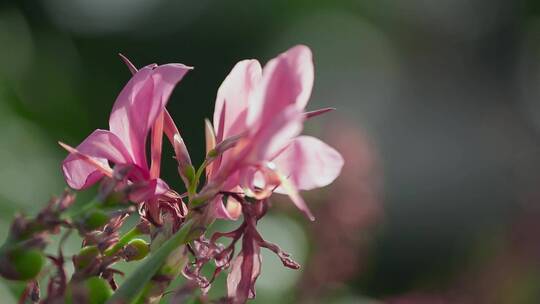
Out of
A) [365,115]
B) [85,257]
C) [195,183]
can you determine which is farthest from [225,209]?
[365,115]

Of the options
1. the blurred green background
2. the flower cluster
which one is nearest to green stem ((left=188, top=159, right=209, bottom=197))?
the flower cluster

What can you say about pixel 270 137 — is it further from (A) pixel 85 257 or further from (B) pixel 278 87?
(A) pixel 85 257

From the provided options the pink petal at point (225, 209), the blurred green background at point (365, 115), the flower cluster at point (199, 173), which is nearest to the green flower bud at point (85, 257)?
the flower cluster at point (199, 173)

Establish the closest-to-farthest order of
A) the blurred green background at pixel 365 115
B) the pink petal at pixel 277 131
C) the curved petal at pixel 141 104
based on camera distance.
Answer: the pink petal at pixel 277 131 → the curved petal at pixel 141 104 → the blurred green background at pixel 365 115

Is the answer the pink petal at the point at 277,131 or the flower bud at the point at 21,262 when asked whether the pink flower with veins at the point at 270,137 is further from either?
the flower bud at the point at 21,262

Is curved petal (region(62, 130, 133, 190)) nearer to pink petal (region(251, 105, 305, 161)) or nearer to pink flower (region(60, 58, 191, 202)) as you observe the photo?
pink flower (region(60, 58, 191, 202))

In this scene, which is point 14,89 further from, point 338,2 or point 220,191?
point 338,2
